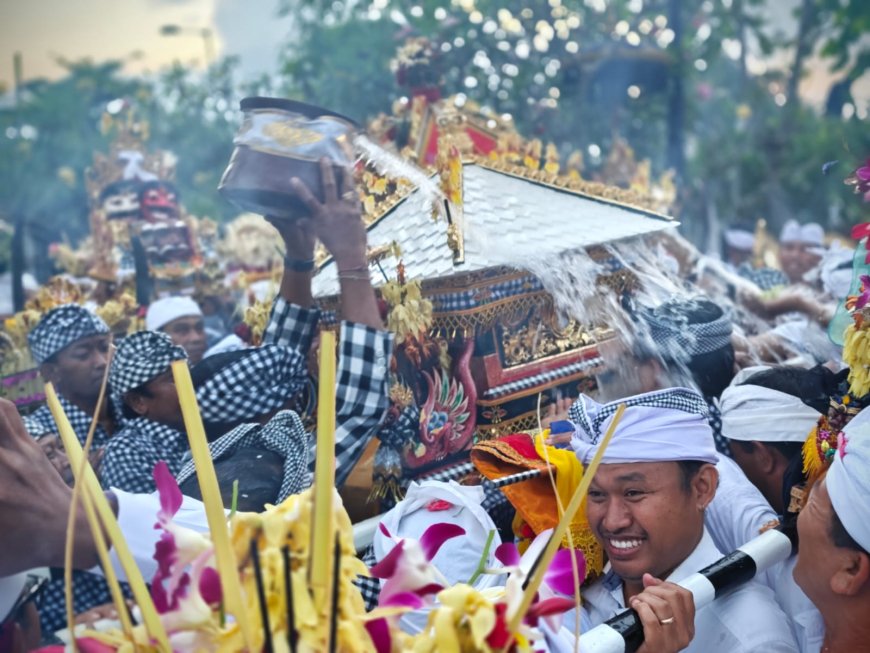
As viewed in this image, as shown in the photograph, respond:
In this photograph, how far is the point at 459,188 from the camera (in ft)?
8.18

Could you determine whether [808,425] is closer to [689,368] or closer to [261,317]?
[689,368]

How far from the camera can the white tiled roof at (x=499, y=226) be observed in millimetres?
2367

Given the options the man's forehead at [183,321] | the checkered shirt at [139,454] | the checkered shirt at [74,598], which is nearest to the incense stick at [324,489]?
the checkered shirt at [74,598]

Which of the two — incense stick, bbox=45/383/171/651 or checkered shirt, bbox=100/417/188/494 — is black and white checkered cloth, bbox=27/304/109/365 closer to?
checkered shirt, bbox=100/417/188/494

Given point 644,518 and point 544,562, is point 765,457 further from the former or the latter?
point 544,562

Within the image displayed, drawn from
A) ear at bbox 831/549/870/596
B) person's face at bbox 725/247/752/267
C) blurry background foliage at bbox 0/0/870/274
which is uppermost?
blurry background foliage at bbox 0/0/870/274

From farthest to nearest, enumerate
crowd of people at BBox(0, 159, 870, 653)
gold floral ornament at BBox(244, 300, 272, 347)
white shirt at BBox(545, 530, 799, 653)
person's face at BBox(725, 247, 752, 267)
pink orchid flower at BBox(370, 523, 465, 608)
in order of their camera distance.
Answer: person's face at BBox(725, 247, 752, 267), gold floral ornament at BBox(244, 300, 272, 347), white shirt at BBox(545, 530, 799, 653), crowd of people at BBox(0, 159, 870, 653), pink orchid flower at BBox(370, 523, 465, 608)

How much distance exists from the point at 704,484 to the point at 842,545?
45 centimetres

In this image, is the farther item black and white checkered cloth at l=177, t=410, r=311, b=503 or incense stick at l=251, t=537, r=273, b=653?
black and white checkered cloth at l=177, t=410, r=311, b=503

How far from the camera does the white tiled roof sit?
7.77 feet

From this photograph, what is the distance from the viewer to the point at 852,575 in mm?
1496

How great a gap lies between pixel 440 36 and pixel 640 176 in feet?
13.1

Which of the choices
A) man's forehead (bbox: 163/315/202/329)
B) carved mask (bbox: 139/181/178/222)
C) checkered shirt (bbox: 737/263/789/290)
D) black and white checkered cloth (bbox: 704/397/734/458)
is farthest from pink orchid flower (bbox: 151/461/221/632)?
carved mask (bbox: 139/181/178/222)

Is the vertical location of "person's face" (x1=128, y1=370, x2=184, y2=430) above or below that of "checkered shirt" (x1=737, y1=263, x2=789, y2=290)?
above
